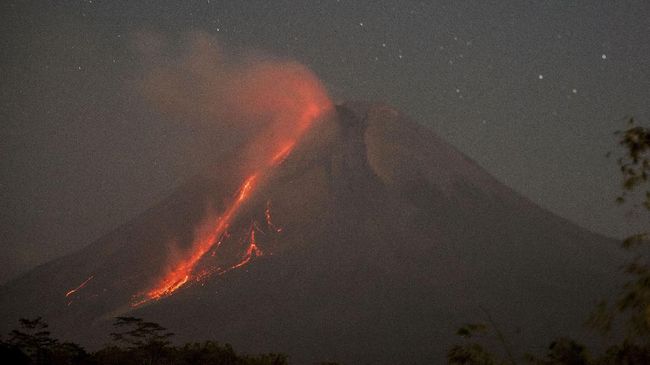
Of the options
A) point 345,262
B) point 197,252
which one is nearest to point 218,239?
point 197,252

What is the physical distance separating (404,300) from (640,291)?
3842 cm

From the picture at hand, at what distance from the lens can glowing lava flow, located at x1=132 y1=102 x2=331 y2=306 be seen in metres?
44.1

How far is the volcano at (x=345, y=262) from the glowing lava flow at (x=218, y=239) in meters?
0.21

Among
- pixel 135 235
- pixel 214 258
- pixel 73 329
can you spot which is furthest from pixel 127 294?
pixel 135 235

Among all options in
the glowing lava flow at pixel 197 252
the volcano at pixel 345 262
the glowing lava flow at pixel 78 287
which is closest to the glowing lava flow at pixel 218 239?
the glowing lava flow at pixel 197 252

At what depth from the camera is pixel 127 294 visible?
44.3 meters

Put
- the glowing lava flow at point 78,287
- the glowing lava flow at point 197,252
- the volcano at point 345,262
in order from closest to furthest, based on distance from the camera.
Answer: the volcano at point 345,262, the glowing lava flow at point 197,252, the glowing lava flow at point 78,287

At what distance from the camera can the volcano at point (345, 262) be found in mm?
36875

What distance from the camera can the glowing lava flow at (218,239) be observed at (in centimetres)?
4407

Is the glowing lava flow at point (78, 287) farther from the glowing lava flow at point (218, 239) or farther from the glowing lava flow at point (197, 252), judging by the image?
the glowing lava flow at point (197, 252)

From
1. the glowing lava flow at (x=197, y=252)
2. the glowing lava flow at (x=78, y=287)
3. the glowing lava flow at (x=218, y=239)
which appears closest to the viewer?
the glowing lava flow at (x=197, y=252)

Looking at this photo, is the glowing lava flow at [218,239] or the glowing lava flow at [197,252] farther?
the glowing lava flow at [218,239]

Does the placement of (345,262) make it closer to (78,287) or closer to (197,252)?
(197,252)

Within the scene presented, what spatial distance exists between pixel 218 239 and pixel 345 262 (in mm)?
12705
